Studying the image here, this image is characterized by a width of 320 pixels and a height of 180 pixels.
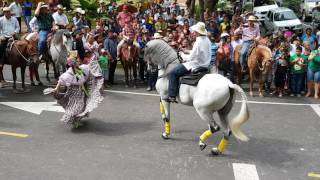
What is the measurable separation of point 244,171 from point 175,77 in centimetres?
253

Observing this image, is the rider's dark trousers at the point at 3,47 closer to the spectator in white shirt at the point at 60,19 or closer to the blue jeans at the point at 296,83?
the spectator in white shirt at the point at 60,19

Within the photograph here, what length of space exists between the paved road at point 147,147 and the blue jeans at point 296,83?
1903 mm

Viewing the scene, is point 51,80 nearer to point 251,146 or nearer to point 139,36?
point 139,36

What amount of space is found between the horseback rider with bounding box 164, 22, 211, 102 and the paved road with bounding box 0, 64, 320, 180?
1347 millimetres

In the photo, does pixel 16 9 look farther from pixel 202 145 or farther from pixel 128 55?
pixel 202 145

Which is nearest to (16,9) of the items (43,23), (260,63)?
(43,23)

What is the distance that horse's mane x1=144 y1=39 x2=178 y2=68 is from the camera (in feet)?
33.6

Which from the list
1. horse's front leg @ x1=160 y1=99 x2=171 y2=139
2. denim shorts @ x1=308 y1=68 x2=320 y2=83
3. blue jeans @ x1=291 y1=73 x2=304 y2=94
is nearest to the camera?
horse's front leg @ x1=160 y1=99 x2=171 y2=139

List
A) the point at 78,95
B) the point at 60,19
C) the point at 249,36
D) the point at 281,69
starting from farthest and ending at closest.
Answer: the point at 60,19 < the point at 249,36 < the point at 281,69 < the point at 78,95

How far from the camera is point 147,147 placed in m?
9.97

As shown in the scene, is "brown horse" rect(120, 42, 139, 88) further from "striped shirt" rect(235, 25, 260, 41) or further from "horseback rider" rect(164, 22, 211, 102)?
"horseback rider" rect(164, 22, 211, 102)

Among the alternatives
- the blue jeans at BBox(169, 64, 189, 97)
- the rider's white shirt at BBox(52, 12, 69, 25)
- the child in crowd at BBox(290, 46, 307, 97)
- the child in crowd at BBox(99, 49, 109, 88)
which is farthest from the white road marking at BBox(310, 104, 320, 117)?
the rider's white shirt at BBox(52, 12, 69, 25)

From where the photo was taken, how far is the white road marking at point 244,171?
27.7ft

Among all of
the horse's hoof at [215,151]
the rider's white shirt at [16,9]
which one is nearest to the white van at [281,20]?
the rider's white shirt at [16,9]
